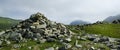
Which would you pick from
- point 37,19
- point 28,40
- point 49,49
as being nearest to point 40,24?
point 37,19

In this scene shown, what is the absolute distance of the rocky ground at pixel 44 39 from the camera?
54.8 metres

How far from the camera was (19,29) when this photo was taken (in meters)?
65.7

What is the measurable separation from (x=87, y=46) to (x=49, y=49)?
26.0 ft

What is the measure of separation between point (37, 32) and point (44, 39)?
14.9 feet

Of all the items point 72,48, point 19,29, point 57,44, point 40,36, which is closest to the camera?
point 72,48

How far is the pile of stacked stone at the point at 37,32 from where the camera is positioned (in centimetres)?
5991

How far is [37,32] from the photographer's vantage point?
63.4 m

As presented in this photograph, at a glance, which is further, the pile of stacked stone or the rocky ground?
the pile of stacked stone

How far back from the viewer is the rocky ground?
54.8 m

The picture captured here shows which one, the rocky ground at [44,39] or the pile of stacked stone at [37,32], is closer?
the rocky ground at [44,39]

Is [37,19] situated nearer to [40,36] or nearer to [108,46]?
[40,36]

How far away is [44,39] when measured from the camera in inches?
2345

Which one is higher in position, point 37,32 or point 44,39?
point 37,32

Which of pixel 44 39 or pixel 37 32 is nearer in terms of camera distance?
pixel 44 39
